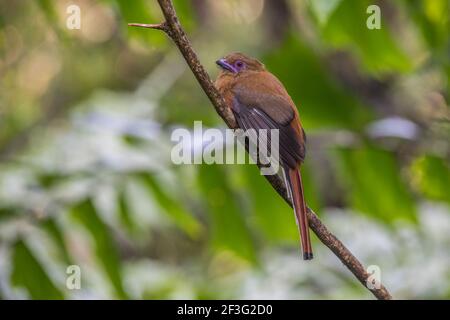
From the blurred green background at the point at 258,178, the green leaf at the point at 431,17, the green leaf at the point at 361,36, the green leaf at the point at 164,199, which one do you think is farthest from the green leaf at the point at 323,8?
the green leaf at the point at 164,199

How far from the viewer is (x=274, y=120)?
1529 mm

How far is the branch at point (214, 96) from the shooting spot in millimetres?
1193

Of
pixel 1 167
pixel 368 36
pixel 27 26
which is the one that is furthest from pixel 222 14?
pixel 368 36

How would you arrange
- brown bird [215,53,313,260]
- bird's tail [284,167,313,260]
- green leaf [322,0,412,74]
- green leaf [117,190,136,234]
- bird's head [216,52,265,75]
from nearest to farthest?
1. bird's tail [284,167,313,260]
2. brown bird [215,53,313,260]
3. bird's head [216,52,265,75]
4. green leaf [322,0,412,74]
5. green leaf [117,190,136,234]

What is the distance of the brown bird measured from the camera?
1.45 meters

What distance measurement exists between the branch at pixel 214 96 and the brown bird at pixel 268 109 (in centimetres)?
5

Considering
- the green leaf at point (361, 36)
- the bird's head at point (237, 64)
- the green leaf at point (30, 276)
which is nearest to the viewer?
the bird's head at point (237, 64)

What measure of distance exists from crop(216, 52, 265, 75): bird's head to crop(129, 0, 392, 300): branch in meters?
0.42

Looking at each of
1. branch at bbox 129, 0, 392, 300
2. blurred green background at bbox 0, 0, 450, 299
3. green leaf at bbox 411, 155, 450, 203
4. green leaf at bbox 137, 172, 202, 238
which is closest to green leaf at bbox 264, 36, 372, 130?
blurred green background at bbox 0, 0, 450, 299

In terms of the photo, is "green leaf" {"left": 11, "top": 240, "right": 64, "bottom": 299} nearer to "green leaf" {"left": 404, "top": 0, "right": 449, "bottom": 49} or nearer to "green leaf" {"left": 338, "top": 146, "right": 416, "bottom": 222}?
"green leaf" {"left": 338, "top": 146, "right": 416, "bottom": 222}

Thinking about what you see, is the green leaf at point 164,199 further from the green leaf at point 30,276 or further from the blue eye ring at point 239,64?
the blue eye ring at point 239,64
